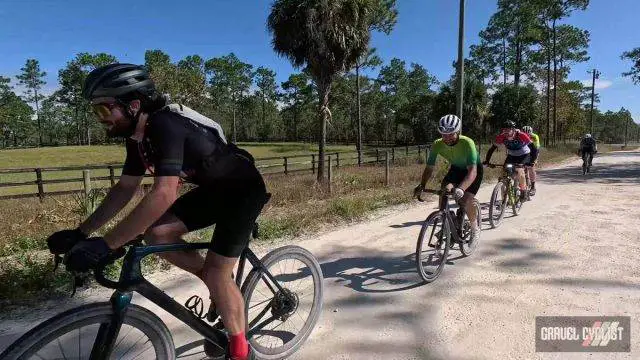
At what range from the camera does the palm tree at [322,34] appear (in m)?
16.1

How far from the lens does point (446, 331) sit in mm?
3615

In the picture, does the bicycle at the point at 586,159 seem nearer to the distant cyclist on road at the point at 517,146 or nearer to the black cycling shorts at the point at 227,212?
the distant cyclist on road at the point at 517,146

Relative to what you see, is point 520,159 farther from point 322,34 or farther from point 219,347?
point 322,34

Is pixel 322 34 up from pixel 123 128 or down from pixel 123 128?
up

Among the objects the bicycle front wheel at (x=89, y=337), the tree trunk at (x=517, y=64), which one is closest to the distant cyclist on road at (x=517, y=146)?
the bicycle front wheel at (x=89, y=337)

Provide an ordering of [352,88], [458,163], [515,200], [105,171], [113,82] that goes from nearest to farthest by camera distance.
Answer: [113,82]
[458,163]
[515,200]
[105,171]
[352,88]

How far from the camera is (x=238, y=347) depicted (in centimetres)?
262

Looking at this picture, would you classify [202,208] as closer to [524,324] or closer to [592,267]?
[524,324]

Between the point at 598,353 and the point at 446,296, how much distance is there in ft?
4.58

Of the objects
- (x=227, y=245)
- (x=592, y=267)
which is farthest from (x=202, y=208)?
(x=592, y=267)

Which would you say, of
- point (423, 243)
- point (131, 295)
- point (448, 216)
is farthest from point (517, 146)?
point (131, 295)

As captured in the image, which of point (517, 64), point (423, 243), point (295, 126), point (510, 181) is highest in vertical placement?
point (517, 64)

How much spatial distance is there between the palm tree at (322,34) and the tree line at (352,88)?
0.13ft

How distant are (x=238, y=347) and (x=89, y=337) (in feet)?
2.84
